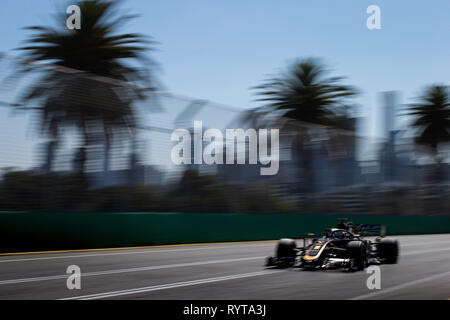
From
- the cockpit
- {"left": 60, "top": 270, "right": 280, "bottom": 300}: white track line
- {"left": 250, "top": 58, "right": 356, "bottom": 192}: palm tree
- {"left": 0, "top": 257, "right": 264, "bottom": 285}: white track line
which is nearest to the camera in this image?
{"left": 60, "top": 270, "right": 280, "bottom": 300}: white track line

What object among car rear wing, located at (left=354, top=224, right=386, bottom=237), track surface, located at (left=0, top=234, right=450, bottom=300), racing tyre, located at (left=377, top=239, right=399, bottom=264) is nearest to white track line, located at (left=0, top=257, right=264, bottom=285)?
track surface, located at (left=0, top=234, right=450, bottom=300)

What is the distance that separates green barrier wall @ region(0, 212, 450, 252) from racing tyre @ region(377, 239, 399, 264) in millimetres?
7286

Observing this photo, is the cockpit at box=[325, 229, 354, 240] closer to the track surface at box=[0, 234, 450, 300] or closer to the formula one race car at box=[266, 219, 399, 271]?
the formula one race car at box=[266, 219, 399, 271]

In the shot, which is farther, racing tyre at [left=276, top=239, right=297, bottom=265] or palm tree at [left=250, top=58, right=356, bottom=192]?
palm tree at [left=250, top=58, right=356, bottom=192]

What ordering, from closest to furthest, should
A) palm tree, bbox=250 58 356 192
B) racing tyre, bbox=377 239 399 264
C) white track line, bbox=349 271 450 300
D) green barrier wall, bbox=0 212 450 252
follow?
white track line, bbox=349 271 450 300
racing tyre, bbox=377 239 399 264
green barrier wall, bbox=0 212 450 252
palm tree, bbox=250 58 356 192

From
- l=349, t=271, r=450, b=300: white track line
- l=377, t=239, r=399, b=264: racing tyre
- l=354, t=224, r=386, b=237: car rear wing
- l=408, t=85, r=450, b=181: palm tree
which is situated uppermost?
l=408, t=85, r=450, b=181: palm tree

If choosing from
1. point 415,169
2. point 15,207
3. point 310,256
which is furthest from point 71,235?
point 415,169

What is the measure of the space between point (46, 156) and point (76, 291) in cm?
679

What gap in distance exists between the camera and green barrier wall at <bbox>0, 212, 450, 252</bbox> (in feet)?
46.5

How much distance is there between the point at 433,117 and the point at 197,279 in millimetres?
41830

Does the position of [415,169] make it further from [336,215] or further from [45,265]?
[45,265]

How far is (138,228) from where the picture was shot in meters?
17.0

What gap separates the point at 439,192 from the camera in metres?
32.5

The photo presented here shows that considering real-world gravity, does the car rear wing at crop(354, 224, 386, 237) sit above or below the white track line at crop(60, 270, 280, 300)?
above
